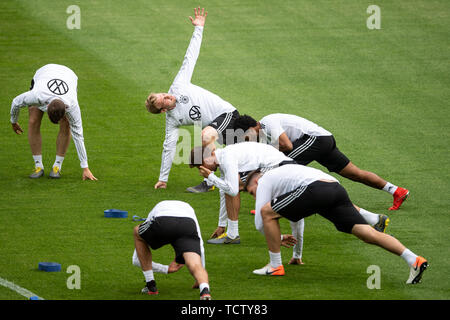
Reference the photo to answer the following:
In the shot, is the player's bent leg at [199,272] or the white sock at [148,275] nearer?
the player's bent leg at [199,272]

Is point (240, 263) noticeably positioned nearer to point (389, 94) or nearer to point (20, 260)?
point (20, 260)

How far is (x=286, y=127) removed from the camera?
11.8 metres

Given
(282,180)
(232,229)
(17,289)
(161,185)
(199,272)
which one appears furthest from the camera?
(161,185)

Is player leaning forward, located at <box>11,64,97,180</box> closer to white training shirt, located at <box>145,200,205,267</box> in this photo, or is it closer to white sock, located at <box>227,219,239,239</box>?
white sock, located at <box>227,219,239,239</box>

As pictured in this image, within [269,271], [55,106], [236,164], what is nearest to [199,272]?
[269,271]

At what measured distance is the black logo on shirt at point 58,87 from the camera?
1298cm

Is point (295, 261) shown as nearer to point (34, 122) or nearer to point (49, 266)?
point (49, 266)

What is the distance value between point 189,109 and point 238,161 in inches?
127

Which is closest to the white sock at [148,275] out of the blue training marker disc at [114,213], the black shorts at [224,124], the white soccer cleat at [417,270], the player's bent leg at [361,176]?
the white soccer cleat at [417,270]

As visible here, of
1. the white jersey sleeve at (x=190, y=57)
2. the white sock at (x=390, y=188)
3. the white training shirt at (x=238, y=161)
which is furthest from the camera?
the white jersey sleeve at (x=190, y=57)

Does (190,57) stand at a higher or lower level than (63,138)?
higher

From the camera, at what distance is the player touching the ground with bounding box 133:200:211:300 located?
8.42 m

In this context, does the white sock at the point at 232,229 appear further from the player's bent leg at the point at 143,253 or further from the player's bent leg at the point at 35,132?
the player's bent leg at the point at 35,132

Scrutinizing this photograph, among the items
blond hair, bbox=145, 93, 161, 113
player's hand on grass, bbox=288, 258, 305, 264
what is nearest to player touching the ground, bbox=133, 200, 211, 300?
player's hand on grass, bbox=288, 258, 305, 264
